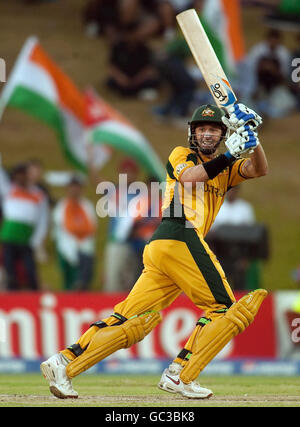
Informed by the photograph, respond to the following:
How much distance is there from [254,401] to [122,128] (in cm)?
654

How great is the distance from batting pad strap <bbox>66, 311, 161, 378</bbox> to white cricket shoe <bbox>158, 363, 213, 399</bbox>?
43 cm

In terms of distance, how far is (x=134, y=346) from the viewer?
1088cm

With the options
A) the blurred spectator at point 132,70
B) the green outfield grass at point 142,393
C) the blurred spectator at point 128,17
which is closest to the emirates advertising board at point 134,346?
the green outfield grass at point 142,393

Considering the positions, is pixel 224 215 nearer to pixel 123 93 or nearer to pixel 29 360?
pixel 29 360

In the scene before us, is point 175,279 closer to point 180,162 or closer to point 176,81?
point 180,162

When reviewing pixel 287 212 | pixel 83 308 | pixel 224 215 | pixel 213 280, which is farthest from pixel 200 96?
pixel 213 280

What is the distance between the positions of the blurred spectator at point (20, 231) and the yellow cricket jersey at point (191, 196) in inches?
205

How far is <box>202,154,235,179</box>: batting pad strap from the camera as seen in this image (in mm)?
6543

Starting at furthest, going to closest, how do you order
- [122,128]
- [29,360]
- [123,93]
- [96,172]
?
[123,93], [96,172], [122,128], [29,360]

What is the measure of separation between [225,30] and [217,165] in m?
8.38

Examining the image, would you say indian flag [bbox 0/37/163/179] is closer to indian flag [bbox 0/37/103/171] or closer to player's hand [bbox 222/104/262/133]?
indian flag [bbox 0/37/103/171]

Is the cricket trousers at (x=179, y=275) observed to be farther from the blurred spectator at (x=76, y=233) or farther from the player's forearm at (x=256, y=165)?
the blurred spectator at (x=76, y=233)

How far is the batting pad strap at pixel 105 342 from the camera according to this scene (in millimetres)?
6688

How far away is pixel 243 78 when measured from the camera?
1495 cm
